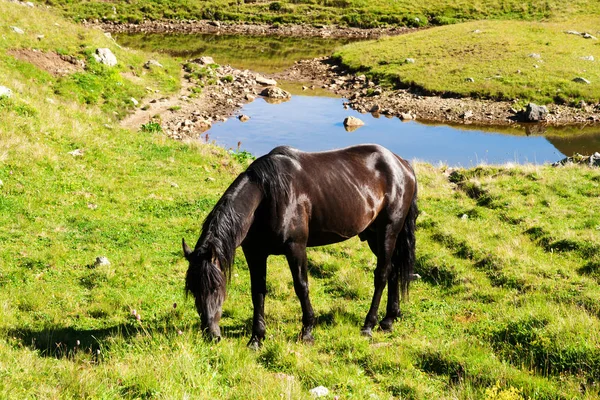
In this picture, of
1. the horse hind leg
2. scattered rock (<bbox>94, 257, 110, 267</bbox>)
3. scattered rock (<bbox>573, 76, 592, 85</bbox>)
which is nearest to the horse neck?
the horse hind leg

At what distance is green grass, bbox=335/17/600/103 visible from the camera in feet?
128

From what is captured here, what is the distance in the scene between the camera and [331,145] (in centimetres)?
3027

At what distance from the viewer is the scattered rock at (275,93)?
40469mm

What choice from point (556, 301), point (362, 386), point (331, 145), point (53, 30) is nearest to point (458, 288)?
point (556, 301)

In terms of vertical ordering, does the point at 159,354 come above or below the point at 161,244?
above

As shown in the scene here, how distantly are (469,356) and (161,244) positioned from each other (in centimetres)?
725

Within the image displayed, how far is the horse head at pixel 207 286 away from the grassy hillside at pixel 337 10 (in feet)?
242

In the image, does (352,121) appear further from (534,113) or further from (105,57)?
(105,57)

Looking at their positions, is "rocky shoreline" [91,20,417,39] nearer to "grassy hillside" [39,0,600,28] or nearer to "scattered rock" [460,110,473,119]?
"grassy hillside" [39,0,600,28]

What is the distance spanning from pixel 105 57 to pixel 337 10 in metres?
55.5

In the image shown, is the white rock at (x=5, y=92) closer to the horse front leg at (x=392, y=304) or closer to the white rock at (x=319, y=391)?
the horse front leg at (x=392, y=304)

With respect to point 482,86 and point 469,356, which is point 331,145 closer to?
point 482,86

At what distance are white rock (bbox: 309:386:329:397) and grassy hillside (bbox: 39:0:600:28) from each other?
74589mm

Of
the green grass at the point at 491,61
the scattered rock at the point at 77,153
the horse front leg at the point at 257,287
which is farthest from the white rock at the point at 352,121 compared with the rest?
the horse front leg at the point at 257,287
